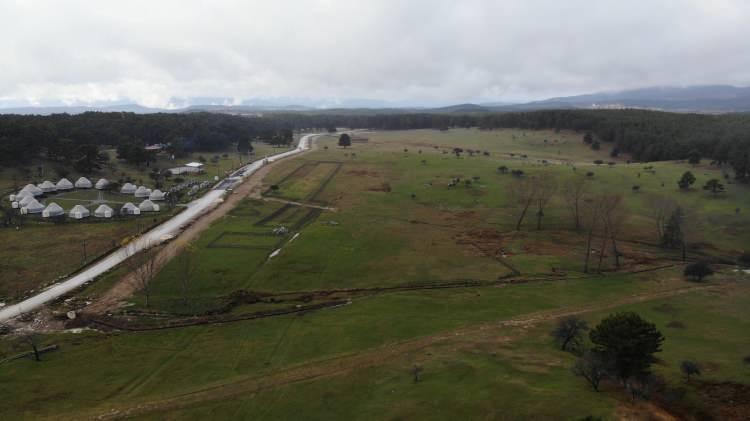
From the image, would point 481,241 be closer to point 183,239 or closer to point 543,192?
point 543,192

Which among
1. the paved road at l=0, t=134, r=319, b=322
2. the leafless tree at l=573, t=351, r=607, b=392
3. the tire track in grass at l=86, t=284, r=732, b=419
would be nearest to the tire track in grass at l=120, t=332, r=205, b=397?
the tire track in grass at l=86, t=284, r=732, b=419

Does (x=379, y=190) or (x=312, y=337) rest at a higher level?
(x=379, y=190)

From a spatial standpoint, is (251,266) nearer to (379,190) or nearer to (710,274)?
(379,190)

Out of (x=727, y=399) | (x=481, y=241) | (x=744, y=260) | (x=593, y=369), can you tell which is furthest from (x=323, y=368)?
(x=744, y=260)

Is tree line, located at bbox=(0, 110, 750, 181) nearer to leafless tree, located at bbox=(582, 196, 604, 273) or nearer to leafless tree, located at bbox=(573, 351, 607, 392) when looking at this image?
leafless tree, located at bbox=(582, 196, 604, 273)

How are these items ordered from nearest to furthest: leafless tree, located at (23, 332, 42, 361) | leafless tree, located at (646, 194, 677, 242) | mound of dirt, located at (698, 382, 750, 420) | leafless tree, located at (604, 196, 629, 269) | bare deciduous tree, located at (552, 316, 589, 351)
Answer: mound of dirt, located at (698, 382, 750, 420) < bare deciduous tree, located at (552, 316, 589, 351) < leafless tree, located at (23, 332, 42, 361) < leafless tree, located at (604, 196, 629, 269) < leafless tree, located at (646, 194, 677, 242)

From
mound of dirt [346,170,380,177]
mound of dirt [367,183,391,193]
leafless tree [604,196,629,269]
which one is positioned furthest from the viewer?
mound of dirt [346,170,380,177]

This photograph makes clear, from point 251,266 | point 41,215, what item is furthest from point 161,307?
point 41,215

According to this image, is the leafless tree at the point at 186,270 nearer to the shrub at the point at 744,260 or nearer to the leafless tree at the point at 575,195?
the leafless tree at the point at 575,195
